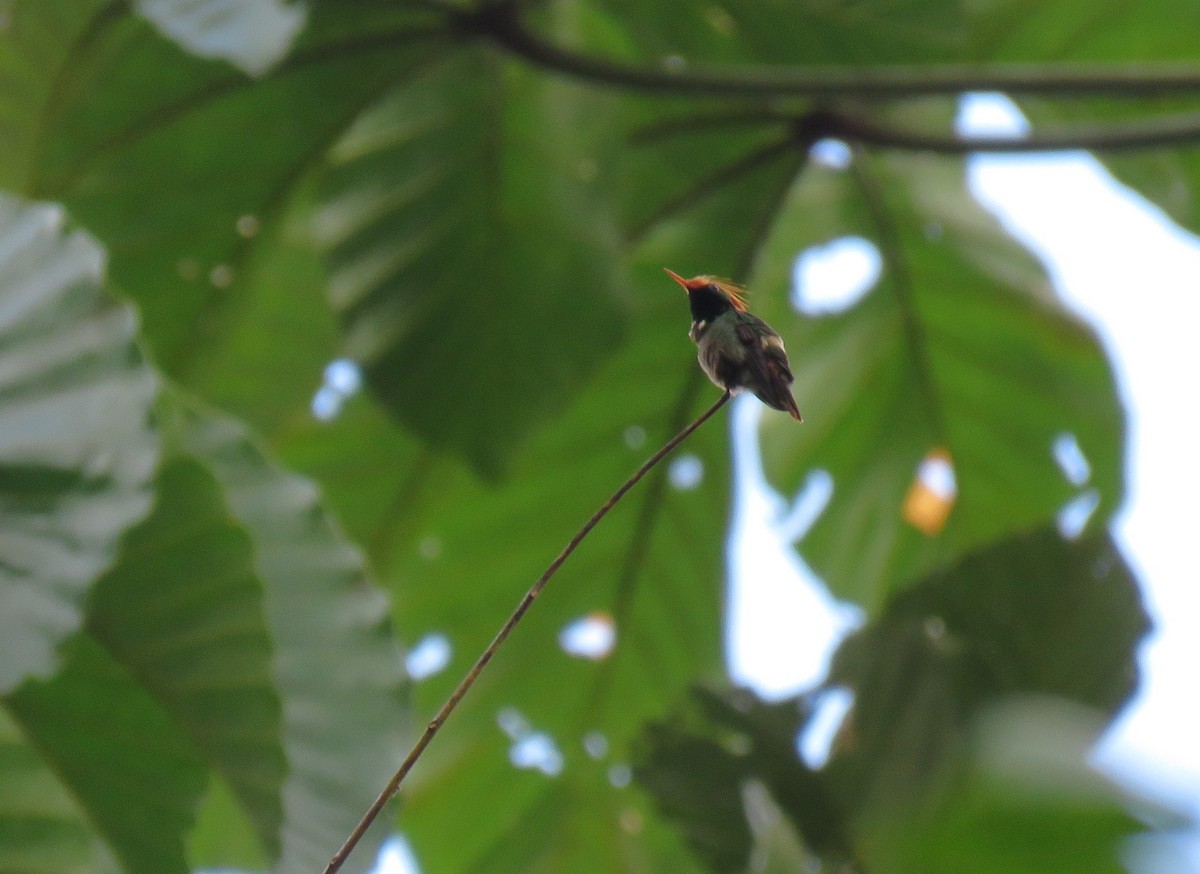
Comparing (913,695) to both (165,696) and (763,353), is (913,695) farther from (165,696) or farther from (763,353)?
(165,696)

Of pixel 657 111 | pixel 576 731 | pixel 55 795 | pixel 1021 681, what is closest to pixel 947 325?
pixel 657 111

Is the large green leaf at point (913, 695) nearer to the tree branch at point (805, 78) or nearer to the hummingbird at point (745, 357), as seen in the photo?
the hummingbird at point (745, 357)

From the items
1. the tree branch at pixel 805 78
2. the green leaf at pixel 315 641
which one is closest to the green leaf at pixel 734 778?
the green leaf at pixel 315 641

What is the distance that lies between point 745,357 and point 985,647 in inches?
17.8

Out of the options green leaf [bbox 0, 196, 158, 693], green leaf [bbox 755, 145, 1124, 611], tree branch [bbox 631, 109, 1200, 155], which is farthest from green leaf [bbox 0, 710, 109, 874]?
green leaf [bbox 755, 145, 1124, 611]

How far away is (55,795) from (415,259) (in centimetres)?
106

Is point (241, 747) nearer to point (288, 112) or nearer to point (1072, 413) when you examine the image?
point (288, 112)

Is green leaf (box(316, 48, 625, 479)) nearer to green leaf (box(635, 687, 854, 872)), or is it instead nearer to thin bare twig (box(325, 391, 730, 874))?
green leaf (box(635, 687, 854, 872))

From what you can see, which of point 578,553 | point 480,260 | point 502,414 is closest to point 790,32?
point 480,260

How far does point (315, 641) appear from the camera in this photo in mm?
1469

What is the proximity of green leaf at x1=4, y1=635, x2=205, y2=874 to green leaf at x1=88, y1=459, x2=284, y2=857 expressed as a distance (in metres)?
0.04

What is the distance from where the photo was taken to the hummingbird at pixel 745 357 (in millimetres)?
771

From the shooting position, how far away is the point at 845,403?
8.73 ft

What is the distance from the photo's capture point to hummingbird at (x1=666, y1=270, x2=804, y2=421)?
77 cm
